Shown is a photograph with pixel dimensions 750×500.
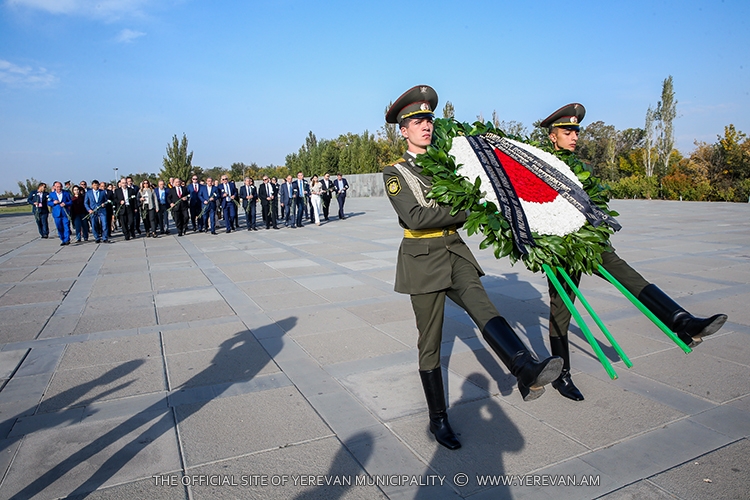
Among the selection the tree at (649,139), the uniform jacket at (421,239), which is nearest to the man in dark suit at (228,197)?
the uniform jacket at (421,239)

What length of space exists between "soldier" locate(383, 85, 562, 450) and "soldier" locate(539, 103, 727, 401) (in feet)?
2.99

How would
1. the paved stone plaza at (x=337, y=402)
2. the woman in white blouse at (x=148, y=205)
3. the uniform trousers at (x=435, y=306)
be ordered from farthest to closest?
the woman in white blouse at (x=148, y=205)
the uniform trousers at (x=435, y=306)
the paved stone plaza at (x=337, y=402)

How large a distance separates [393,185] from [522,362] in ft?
4.13

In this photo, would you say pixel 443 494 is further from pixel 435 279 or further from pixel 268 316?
pixel 268 316

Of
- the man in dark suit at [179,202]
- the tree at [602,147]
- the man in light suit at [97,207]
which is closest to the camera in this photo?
the man in light suit at [97,207]

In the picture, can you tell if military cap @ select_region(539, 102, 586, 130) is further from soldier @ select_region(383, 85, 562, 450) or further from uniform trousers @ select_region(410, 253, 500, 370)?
uniform trousers @ select_region(410, 253, 500, 370)

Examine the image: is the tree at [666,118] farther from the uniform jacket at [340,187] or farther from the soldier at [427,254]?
the soldier at [427,254]

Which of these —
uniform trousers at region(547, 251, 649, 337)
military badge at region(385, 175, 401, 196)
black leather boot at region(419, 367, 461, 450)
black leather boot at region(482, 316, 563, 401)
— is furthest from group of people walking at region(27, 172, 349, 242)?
black leather boot at region(482, 316, 563, 401)

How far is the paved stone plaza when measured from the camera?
9.43 ft

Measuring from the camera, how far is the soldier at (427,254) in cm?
312

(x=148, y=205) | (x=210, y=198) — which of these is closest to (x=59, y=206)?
(x=148, y=205)

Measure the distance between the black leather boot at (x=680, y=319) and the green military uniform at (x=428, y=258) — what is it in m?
1.21

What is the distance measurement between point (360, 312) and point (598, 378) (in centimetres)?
298

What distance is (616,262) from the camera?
3711 mm
